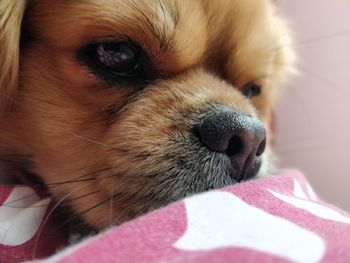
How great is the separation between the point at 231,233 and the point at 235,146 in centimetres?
31

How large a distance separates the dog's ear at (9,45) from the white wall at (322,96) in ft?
3.51

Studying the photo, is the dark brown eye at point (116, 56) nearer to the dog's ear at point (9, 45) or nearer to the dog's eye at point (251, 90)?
the dog's ear at point (9, 45)

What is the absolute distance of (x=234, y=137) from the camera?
33.5 inches

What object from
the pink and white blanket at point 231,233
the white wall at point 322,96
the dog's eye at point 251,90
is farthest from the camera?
the white wall at point 322,96

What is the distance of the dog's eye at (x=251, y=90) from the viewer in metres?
1.17

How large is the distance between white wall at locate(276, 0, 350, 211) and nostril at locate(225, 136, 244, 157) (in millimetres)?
935

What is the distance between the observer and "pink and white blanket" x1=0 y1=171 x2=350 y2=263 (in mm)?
521

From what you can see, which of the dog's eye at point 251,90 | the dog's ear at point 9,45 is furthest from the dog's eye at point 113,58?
the dog's eye at point 251,90

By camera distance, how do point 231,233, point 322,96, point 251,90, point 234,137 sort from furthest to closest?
1. point 322,96
2. point 251,90
3. point 234,137
4. point 231,233

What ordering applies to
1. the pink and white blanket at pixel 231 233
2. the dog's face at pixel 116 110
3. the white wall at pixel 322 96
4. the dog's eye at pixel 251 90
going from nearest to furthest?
the pink and white blanket at pixel 231 233 < the dog's face at pixel 116 110 < the dog's eye at pixel 251 90 < the white wall at pixel 322 96

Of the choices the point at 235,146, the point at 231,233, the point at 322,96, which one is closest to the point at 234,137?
the point at 235,146

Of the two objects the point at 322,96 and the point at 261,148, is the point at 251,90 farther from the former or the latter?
the point at 322,96

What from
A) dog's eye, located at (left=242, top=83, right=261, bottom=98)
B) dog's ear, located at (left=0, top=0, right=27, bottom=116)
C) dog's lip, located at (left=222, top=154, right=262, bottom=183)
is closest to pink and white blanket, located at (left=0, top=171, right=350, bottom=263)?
dog's lip, located at (left=222, top=154, right=262, bottom=183)

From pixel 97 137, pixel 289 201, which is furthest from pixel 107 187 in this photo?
pixel 289 201
